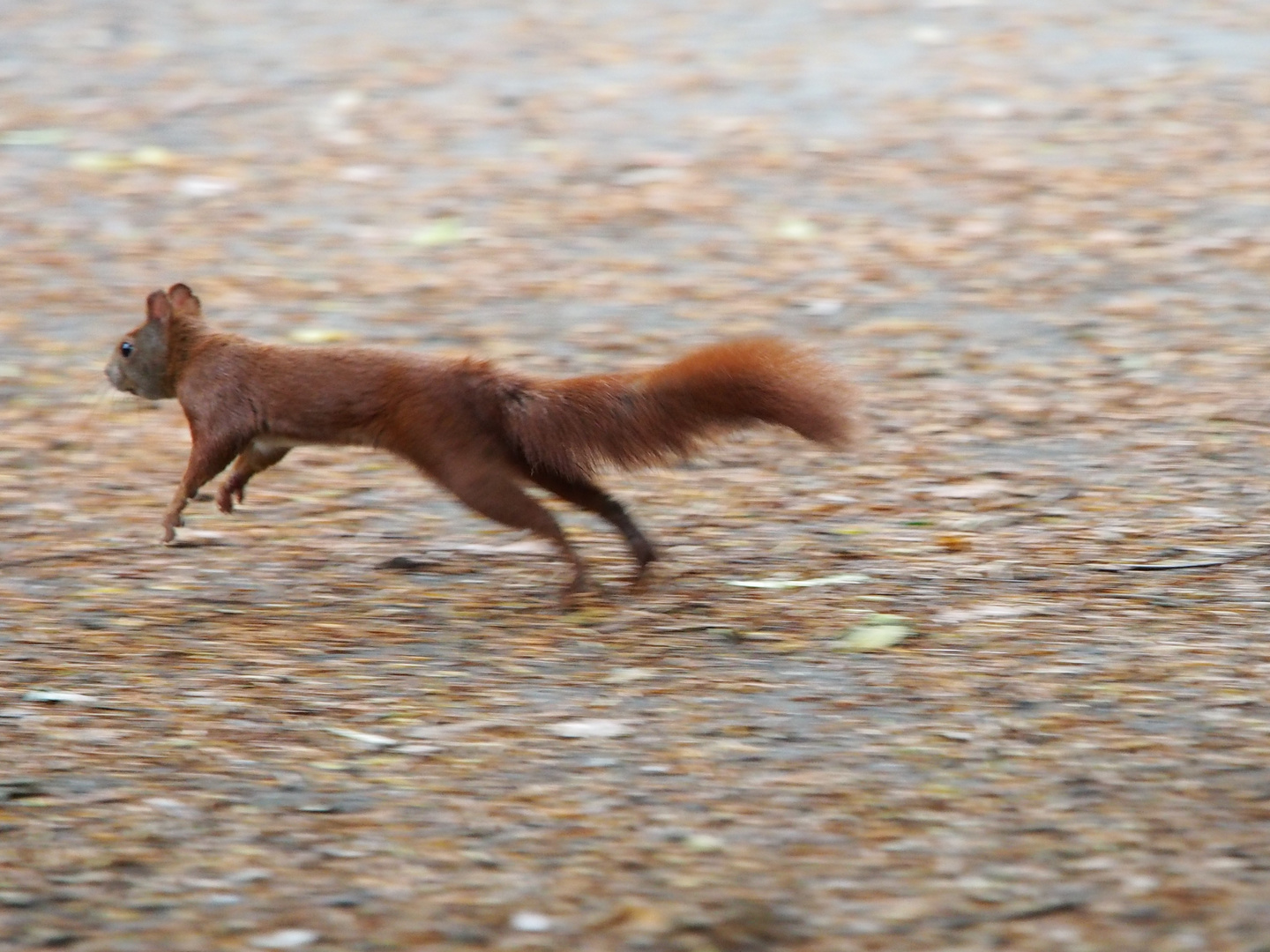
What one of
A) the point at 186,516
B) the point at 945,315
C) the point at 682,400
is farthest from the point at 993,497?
the point at 186,516

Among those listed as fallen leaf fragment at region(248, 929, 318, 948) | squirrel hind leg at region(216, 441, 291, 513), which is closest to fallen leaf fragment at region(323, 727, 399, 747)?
fallen leaf fragment at region(248, 929, 318, 948)

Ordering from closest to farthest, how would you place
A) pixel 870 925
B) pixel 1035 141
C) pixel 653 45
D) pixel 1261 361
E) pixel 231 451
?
1. pixel 870 925
2. pixel 231 451
3. pixel 1261 361
4. pixel 1035 141
5. pixel 653 45

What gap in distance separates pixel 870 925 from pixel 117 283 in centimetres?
581

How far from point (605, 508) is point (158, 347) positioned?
1.40 meters

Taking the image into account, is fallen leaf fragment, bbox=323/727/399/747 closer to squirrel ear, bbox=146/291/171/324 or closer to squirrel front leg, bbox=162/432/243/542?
squirrel front leg, bbox=162/432/243/542

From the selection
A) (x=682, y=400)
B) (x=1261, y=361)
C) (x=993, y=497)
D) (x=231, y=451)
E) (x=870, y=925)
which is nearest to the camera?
(x=870, y=925)

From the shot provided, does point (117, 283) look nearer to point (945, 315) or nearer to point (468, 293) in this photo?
point (468, 293)

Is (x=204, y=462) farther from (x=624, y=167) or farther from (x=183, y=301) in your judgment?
(x=624, y=167)

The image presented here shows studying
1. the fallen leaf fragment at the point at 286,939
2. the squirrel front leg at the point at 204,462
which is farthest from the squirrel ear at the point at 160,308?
the fallen leaf fragment at the point at 286,939

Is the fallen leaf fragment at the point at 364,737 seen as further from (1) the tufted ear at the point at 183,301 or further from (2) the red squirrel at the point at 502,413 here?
(1) the tufted ear at the point at 183,301

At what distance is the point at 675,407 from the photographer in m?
4.62

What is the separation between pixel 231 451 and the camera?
495cm

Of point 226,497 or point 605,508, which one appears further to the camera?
point 226,497

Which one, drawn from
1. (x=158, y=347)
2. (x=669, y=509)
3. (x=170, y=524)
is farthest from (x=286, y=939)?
(x=669, y=509)
